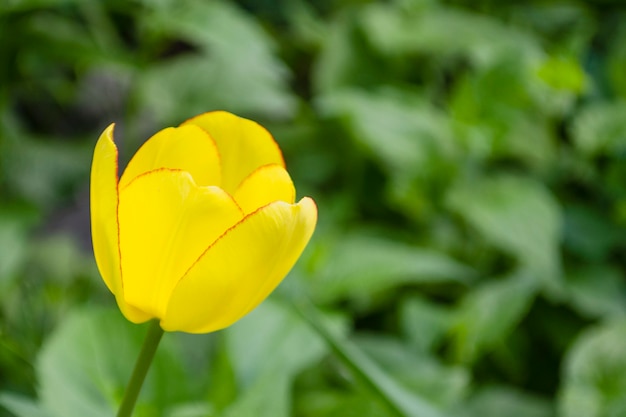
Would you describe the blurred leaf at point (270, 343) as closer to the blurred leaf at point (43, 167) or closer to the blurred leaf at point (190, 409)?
the blurred leaf at point (190, 409)

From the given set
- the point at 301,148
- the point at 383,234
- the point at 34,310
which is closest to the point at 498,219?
the point at 383,234

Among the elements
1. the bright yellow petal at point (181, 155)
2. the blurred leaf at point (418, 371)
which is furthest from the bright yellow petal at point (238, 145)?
the blurred leaf at point (418, 371)

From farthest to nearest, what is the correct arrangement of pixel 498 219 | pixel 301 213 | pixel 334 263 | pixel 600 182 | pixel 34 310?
pixel 600 182 → pixel 498 219 → pixel 334 263 → pixel 34 310 → pixel 301 213

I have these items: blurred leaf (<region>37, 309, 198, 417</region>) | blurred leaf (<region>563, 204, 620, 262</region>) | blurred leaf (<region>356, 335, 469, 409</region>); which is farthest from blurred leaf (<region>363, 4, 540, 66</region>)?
blurred leaf (<region>37, 309, 198, 417</region>)

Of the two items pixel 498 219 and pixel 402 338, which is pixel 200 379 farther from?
pixel 498 219

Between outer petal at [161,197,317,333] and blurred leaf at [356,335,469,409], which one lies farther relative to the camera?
blurred leaf at [356,335,469,409]

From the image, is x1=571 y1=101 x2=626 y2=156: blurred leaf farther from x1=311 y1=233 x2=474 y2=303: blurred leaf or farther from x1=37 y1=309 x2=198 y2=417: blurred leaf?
x1=37 y1=309 x2=198 y2=417: blurred leaf

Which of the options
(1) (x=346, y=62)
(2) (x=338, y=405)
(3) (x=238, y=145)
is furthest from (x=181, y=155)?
(1) (x=346, y=62)
